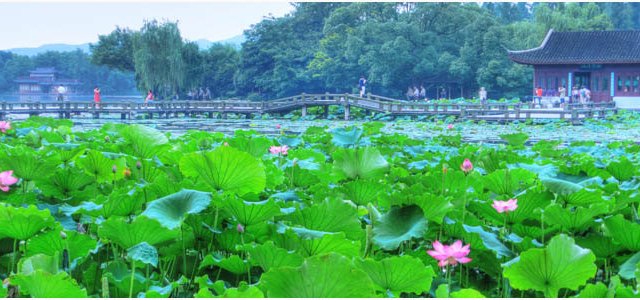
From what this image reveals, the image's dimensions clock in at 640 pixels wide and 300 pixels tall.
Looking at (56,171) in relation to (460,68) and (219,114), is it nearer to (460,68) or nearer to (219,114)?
(219,114)

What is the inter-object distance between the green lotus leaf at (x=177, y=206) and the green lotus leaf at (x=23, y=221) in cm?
17

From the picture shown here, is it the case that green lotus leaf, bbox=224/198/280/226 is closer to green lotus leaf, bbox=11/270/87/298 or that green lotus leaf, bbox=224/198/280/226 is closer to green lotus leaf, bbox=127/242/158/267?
green lotus leaf, bbox=127/242/158/267

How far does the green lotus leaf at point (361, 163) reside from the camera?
210cm

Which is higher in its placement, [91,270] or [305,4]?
[305,4]

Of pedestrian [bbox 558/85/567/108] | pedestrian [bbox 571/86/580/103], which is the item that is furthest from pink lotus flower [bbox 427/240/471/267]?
pedestrian [bbox 571/86/580/103]

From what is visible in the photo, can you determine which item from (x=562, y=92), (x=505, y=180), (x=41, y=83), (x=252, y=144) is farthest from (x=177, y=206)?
(x=41, y=83)

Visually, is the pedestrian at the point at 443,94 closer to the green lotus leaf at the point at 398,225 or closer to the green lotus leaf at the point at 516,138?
the green lotus leaf at the point at 516,138

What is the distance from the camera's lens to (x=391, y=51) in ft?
102

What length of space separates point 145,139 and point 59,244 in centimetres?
94

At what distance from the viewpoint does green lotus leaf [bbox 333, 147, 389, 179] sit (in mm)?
2104

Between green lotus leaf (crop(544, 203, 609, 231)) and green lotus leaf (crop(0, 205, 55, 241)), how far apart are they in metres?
0.91

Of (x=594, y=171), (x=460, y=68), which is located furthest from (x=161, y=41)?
(x=594, y=171)

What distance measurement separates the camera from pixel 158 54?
30.4m

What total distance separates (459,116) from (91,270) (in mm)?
18583
